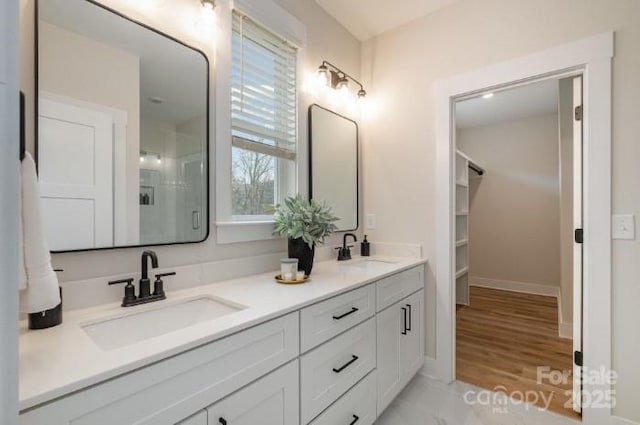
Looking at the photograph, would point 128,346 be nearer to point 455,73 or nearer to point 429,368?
point 429,368

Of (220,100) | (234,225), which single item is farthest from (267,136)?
(234,225)

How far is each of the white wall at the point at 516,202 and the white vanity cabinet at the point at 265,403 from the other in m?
4.51

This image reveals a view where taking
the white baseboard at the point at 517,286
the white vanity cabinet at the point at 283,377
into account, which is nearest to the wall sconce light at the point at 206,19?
the white vanity cabinet at the point at 283,377

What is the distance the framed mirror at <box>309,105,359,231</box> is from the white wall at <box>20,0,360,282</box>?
16 centimetres

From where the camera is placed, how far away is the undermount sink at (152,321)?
3.23 ft

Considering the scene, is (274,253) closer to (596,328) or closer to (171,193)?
(171,193)

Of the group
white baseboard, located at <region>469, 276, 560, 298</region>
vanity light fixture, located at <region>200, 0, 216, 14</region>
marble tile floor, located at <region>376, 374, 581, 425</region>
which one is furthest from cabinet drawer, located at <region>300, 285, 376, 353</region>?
white baseboard, located at <region>469, 276, 560, 298</region>

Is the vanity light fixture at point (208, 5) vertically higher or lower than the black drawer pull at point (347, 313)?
higher

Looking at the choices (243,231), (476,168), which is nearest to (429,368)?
(243,231)

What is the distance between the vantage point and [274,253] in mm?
1766

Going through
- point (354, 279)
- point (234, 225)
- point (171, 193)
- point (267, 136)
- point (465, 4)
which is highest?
point (465, 4)

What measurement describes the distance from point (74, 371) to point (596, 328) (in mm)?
2242

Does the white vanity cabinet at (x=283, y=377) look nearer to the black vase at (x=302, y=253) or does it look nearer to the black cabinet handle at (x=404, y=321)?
the black cabinet handle at (x=404, y=321)

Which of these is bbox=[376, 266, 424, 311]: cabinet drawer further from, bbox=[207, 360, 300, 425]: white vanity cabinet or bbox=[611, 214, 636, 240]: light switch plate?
bbox=[611, 214, 636, 240]: light switch plate
